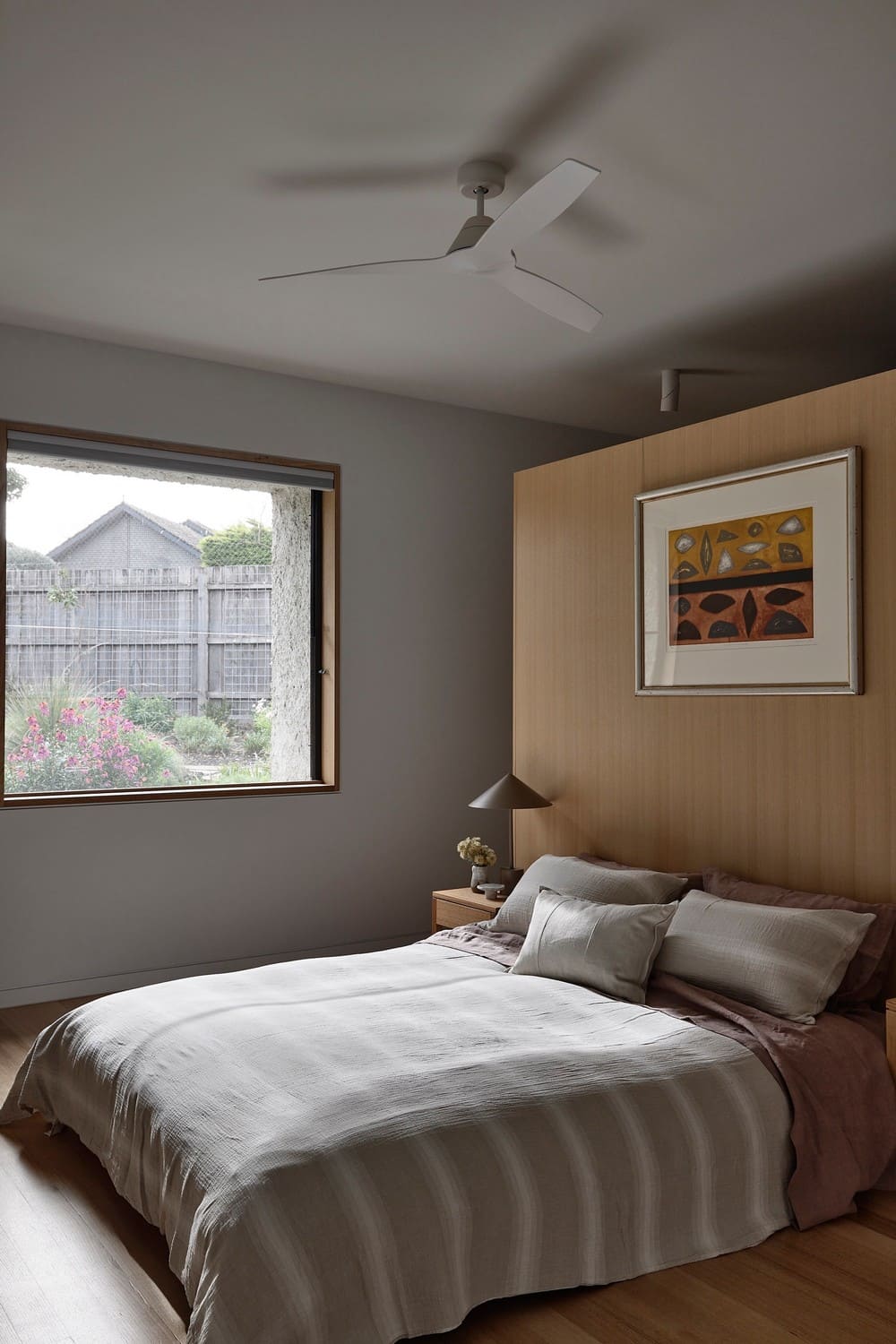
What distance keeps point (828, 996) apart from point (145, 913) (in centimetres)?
290

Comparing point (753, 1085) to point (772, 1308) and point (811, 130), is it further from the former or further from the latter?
point (811, 130)

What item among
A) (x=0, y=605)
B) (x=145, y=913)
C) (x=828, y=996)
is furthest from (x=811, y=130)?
(x=145, y=913)

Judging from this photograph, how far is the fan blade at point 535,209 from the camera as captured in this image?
247cm

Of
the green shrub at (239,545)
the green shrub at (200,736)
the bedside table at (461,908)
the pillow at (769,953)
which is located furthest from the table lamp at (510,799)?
the green shrub at (239,545)

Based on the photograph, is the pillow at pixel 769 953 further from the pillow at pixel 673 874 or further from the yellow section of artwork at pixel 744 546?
the yellow section of artwork at pixel 744 546

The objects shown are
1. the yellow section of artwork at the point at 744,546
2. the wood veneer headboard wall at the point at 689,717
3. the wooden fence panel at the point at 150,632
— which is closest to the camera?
the wood veneer headboard wall at the point at 689,717

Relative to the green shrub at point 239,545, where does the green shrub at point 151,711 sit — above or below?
below

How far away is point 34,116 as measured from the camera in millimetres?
2789

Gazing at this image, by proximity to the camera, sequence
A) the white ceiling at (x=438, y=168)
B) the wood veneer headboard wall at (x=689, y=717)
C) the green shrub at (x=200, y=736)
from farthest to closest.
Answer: the green shrub at (x=200, y=736) < the wood veneer headboard wall at (x=689, y=717) < the white ceiling at (x=438, y=168)

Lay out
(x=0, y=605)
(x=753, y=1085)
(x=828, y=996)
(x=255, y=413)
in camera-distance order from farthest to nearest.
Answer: (x=255, y=413)
(x=0, y=605)
(x=828, y=996)
(x=753, y=1085)

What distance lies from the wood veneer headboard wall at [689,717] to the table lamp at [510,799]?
0.74 ft

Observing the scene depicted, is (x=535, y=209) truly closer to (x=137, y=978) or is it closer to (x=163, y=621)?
(x=163, y=621)

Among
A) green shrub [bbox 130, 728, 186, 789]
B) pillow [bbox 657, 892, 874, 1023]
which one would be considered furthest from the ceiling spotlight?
green shrub [bbox 130, 728, 186, 789]

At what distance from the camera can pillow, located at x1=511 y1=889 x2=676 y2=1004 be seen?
3219 millimetres
